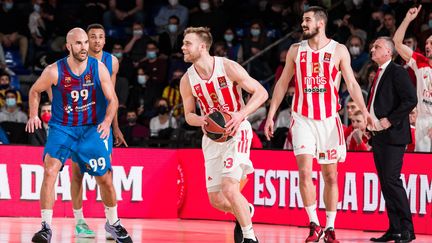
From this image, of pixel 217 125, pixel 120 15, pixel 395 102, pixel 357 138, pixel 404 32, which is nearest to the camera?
pixel 217 125

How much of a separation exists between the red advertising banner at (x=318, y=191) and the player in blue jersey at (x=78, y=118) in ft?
11.4

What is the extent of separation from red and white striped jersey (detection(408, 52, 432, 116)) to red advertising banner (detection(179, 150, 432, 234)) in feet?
2.32

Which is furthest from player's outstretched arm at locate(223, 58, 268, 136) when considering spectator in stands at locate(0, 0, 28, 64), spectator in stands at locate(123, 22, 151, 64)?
spectator in stands at locate(0, 0, 28, 64)

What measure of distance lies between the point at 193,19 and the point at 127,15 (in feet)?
6.08

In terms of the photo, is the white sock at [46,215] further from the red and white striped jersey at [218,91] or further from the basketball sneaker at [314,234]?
the basketball sneaker at [314,234]

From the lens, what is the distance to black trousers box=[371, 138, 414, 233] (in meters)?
11.4

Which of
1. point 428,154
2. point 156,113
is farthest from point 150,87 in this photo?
point 428,154

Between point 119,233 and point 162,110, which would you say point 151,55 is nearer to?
point 162,110

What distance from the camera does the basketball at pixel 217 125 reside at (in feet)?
31.1

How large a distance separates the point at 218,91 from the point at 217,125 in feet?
1.68

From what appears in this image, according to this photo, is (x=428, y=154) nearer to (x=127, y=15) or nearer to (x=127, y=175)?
(x=127, y=175)

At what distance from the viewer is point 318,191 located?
43.9 feet

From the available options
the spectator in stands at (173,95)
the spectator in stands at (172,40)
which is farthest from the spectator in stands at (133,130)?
the spectator in stands at (172,40)

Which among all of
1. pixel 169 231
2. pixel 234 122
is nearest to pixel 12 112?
pixel 169 231
